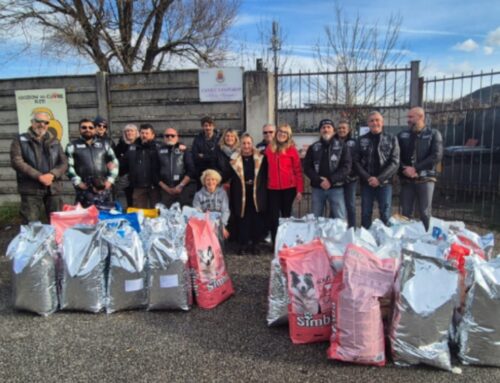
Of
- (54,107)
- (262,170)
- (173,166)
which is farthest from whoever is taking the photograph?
(54,107)

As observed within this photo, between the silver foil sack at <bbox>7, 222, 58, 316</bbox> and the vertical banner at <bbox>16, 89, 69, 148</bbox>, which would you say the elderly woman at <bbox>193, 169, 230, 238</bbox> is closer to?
the silver foil sack at <bbox>7, 222, 58, 316</bbox>

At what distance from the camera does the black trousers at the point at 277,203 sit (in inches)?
200

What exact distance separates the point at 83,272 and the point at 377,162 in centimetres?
342

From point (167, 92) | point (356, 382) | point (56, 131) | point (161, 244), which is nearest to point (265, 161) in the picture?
point (161, 244)

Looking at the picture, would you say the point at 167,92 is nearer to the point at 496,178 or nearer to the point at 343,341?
the point at 343,341

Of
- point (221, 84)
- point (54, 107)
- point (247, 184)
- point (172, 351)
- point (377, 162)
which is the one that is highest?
point (221, 84)

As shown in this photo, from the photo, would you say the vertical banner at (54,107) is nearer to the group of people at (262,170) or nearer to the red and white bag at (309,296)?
the group of people at (262,170)

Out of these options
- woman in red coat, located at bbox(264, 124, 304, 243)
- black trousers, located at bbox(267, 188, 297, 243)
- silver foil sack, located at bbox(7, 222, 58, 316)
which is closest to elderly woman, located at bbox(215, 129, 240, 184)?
woman in red coat, located at bbox(264, 124, 304, 243)

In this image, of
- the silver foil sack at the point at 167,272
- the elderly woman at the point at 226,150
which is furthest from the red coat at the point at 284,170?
the silver foil sack at the point at 167,272

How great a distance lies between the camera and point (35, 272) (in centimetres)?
340

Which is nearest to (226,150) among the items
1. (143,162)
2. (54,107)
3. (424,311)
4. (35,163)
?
(143,162)

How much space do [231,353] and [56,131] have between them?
5.47 meters

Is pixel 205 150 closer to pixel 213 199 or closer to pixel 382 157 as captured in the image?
pixel 213 199

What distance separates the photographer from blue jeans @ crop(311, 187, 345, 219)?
16.4 ft
